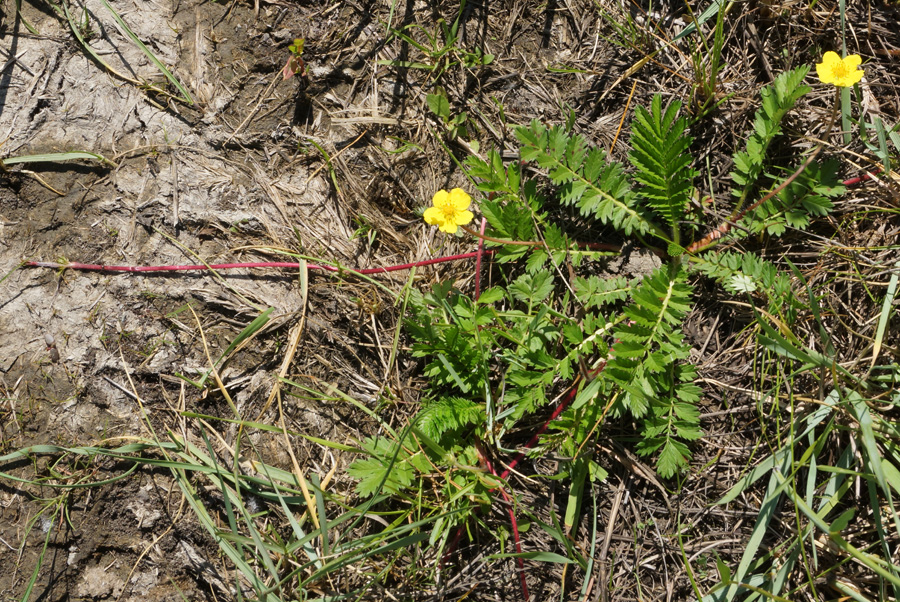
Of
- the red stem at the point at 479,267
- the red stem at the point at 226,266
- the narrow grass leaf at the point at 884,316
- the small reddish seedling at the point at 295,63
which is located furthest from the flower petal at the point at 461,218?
the narrow grass leaf at the point at 884,316

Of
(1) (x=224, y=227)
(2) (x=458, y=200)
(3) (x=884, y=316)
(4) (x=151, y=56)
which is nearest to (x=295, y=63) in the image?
(4) (x=151, y=56)

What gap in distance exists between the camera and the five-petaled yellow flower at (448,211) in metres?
2.19

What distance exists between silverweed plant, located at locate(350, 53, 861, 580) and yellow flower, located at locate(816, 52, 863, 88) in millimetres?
115

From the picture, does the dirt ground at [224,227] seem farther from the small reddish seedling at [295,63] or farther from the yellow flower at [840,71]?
the yellow flower at [840,71]

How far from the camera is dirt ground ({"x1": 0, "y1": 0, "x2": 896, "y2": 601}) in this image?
A: 256cm

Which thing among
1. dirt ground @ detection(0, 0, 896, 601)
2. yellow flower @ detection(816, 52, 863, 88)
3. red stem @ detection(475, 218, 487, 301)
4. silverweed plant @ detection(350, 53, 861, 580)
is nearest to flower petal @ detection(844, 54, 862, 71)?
yellow flower @ detection(816, 52, 863, 88)

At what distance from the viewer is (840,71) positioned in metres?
2.22

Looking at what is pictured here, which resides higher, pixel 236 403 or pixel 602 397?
pixel 602 397

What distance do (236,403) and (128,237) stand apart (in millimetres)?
886

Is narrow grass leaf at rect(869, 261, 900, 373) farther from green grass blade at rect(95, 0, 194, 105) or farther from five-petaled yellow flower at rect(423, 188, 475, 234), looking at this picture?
green grass blade at rect(95, 0, 194, 105)

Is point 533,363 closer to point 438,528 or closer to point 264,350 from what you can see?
point 438,528

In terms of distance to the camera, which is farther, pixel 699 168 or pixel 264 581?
pixel 699 168

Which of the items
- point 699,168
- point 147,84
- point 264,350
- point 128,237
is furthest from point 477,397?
point 147,84

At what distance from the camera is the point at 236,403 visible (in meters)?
2.64
